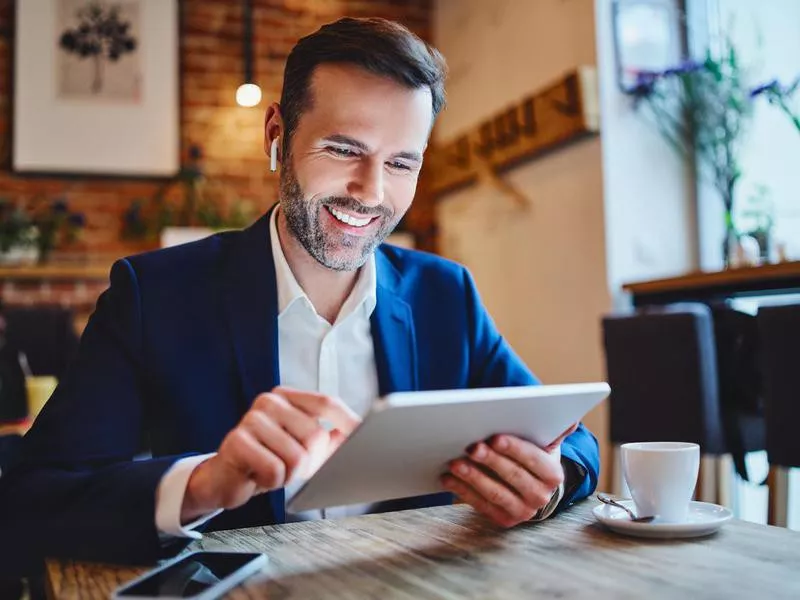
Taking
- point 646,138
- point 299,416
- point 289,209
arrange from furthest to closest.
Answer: point 646,138 → point 289,209 → point 299,416

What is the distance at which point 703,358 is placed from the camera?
2.50 metres

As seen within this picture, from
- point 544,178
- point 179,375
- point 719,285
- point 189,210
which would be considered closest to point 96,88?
point 189,210

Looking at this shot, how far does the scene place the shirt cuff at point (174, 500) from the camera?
82 cm

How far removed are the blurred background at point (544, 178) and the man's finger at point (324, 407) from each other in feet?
4.62

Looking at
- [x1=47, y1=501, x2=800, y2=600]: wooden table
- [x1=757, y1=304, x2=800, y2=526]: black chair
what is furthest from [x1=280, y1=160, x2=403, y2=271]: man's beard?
[x1=757, y1=304, x2=800, y2=526]: black chair

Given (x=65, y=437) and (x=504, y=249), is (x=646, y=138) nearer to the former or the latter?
(x=504, y=249)

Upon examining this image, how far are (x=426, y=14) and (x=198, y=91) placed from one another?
1531mm

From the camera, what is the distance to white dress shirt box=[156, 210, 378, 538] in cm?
127

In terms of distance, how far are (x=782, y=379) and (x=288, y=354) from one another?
139 centimetres

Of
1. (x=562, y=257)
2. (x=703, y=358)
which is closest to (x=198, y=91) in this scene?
(x=562, y=257)

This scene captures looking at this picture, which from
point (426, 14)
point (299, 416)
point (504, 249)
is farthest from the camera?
point (426, 14)

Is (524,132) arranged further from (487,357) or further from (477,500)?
(477,500)

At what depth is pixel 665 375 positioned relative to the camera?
2.60m

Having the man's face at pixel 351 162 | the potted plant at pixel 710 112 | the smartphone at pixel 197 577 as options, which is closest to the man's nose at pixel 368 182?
the man's face at pixel 351 162
